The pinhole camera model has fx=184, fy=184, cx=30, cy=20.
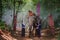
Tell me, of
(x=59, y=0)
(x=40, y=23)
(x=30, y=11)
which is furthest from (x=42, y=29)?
(x=59, y=0)

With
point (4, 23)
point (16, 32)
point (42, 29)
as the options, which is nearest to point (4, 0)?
point (4, 23)

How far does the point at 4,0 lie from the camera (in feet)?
9.91

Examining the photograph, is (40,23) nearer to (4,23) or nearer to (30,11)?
(30,11)

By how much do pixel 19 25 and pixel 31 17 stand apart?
0.78ft

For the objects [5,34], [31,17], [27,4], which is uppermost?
[27,4]

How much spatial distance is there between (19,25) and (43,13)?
1.44 ft

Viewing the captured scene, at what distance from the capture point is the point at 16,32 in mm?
3000

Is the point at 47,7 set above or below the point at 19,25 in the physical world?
above

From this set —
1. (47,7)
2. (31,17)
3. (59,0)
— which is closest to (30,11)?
(31,17)

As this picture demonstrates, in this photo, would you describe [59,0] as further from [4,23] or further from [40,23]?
[4,23]

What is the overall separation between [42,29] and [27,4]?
475mm

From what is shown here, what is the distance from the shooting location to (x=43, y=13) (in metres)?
3.02

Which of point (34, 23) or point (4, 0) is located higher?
point (4, 0)

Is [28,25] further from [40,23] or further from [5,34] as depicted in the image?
[5,34]
